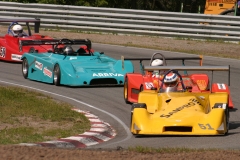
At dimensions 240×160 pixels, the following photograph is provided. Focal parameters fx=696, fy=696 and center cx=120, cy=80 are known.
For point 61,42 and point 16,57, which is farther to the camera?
point 16,57

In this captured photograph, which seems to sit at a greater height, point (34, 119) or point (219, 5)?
point (219, 5)

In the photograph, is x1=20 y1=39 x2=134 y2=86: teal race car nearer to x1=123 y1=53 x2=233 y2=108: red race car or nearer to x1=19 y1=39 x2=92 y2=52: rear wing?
x1=19 y1=39 x2=92 y2=52: rear wing

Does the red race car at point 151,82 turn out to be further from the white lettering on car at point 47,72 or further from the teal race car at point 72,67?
the white lettering on car at point 47,72

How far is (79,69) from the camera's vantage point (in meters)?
16.3

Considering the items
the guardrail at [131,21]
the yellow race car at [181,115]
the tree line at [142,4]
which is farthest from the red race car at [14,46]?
the tree line at [142,4]

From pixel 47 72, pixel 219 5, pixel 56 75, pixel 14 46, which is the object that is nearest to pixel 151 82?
pixel 56 75

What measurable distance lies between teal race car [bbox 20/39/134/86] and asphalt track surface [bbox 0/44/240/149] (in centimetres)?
19

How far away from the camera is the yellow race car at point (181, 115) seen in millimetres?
10602

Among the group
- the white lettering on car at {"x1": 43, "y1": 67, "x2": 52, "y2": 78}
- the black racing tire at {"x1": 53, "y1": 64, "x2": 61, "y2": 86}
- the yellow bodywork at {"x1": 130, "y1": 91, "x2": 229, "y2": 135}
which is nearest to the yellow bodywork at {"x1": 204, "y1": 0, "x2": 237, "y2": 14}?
the white lettering on car at {"x1": 43, "y1": 67, "x2": 52, "y2": 78}

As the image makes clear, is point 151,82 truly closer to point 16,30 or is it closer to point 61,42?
point 61,42

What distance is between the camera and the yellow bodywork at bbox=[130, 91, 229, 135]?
34.8ft

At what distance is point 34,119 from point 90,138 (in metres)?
1.87

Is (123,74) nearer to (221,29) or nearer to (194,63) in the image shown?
(194,63)

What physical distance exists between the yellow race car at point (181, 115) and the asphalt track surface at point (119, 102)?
126 mm
